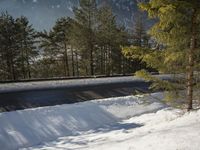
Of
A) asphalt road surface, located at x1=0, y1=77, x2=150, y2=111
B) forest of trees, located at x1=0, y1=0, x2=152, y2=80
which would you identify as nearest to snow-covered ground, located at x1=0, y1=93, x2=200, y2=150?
asphalt road surface, located at x1=0, y1=77, x2=150, y2=111

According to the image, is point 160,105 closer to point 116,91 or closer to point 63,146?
point 116,91

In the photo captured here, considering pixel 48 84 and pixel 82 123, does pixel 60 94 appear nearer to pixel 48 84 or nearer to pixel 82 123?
pixel 48 84

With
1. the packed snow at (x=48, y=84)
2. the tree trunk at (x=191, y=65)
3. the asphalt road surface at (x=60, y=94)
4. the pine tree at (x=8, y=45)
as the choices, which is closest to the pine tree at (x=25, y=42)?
the pine tree at (x=8, y=45)

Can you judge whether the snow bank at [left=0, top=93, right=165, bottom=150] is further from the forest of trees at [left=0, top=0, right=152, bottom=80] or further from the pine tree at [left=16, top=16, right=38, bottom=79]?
the pine tree at [left=16, top=16, right=38, bottom=79]

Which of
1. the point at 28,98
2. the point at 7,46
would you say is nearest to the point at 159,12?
the point at 28,98

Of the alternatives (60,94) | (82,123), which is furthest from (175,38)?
(60,94)

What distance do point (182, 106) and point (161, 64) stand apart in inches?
105

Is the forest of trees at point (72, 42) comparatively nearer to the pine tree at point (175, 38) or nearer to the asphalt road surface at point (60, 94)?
the asphalt road surface at point (60, 94)

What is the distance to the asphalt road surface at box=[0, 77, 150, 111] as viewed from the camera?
2108 centimetres

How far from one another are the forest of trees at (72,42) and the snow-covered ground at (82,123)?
21.5 m

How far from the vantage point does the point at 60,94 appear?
24.0 metres

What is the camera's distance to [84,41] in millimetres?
42781

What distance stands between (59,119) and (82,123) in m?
1.37

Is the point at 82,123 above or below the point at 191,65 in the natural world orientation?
below
